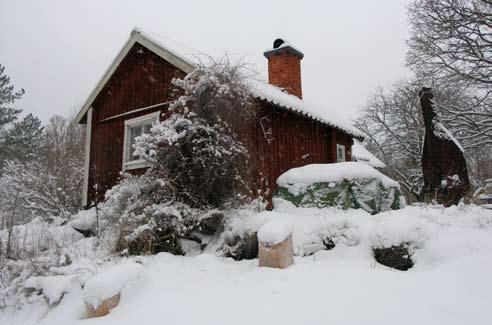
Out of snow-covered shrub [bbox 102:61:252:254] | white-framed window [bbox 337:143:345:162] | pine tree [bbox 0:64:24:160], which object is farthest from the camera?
pine tree [bbox 0:64:24:160]

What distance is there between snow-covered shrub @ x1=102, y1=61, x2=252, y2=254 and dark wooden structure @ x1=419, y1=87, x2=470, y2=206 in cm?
584

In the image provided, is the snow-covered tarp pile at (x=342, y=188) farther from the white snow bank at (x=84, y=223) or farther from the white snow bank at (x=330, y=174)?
the white snow bank at (x=84, y=223)

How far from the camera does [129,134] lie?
9.58 metres

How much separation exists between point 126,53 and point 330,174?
6.85 m

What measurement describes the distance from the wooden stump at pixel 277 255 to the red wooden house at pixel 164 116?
3176 millimetres

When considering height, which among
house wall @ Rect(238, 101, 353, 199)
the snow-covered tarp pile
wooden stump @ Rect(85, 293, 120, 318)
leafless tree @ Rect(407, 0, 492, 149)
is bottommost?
wooden stump @ Rect(85, 293, 120, 318)

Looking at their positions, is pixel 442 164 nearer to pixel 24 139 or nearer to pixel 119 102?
pixel 119 102

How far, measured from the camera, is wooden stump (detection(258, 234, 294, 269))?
→ 13.4ft

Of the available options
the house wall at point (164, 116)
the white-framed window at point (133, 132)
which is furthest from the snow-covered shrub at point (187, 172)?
the white-framed window at point (133, 132)

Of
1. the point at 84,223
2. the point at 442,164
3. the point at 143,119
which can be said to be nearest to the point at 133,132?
the point at 143,119

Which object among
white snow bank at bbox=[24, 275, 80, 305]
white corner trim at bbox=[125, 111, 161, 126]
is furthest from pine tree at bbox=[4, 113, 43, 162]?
white snow bank at bbox=[24, 275, 80, 305]

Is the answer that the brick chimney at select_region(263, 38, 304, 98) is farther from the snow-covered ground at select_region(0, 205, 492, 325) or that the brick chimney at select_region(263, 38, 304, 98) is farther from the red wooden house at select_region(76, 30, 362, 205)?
the snow-covered ground at select_region(0, 205, 492, 325)

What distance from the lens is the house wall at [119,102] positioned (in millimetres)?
9055

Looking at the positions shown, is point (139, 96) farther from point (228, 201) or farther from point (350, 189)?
point (350, 189)
